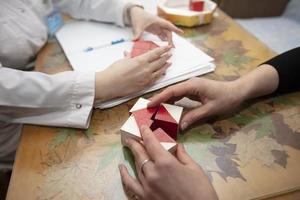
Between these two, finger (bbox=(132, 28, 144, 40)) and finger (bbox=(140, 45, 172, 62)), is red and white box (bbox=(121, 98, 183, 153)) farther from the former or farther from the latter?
→ finger (bbox=(132, 28, 144, 40))

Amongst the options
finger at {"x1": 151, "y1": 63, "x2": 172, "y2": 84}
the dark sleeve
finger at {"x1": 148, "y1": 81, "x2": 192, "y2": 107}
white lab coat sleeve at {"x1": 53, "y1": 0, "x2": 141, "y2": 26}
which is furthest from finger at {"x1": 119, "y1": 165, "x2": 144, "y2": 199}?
white lab coat sleeve at {"x1": 53, "y1": 0, "x2": 141, "y2": 26}

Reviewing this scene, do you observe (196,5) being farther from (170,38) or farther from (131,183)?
(131,183)

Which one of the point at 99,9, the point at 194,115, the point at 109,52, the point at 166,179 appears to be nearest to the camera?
the point at 166,179

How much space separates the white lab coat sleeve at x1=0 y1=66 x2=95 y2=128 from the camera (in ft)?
1.94

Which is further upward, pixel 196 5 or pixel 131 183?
pixel 196 5

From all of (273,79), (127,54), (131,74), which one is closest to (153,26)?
(127,54)

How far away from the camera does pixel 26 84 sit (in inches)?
23.6

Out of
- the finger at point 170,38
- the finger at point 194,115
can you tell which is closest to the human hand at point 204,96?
the finger at point 194,115

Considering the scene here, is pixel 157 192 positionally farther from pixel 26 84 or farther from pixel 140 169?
pixel 26 84

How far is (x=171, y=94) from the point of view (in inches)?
22.8

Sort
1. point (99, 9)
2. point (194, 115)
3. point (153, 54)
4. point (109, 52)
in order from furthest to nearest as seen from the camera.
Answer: point (99, 9) → point (109, 52) → point (153, 54) → point (194, 115)

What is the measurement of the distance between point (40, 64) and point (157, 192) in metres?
0.53

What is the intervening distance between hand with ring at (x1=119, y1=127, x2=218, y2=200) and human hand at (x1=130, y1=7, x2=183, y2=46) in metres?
0.45

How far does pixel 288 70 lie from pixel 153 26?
0.41 meters
